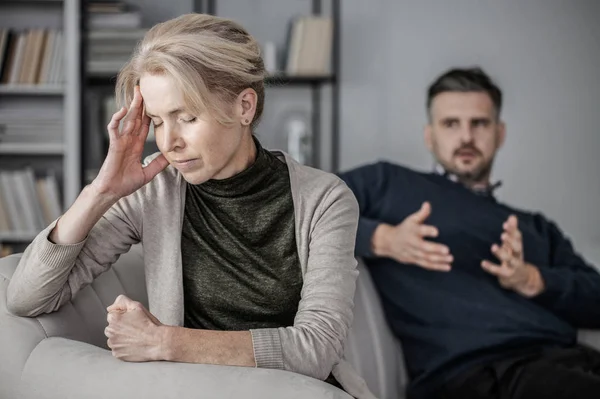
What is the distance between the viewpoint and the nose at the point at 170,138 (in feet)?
4.50

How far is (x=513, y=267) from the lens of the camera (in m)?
2.10

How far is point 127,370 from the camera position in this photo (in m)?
1.22

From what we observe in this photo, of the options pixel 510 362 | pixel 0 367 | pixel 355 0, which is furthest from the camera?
pixel 355 0

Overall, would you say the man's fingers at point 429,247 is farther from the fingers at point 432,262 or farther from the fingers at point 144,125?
the fingers at point 144,125

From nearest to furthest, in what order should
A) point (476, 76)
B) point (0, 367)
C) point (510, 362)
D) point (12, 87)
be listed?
point (0, 367) → point (510, 362) → point (476, 76) → point (12, 87)

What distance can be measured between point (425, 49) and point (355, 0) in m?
0.45

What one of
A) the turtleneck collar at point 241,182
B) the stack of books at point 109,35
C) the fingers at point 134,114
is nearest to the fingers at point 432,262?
the turtleneck collar at point 241,182

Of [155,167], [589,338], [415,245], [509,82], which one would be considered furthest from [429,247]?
[509,82]

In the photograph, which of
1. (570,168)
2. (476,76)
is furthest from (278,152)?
(570,168)

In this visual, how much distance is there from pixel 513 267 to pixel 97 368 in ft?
3.83

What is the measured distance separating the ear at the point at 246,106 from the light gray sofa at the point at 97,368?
418 millimetres

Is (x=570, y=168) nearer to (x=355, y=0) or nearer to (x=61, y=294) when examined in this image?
(x=355, y=0)

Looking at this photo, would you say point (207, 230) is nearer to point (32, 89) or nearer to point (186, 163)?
point (186, 163)

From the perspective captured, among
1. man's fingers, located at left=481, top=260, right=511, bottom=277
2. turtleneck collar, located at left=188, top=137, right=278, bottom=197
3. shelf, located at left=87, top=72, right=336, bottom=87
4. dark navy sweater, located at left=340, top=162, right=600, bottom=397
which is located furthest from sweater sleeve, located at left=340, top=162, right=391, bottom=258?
shelf, located at left=87, top=72, right=336, bottom=87
